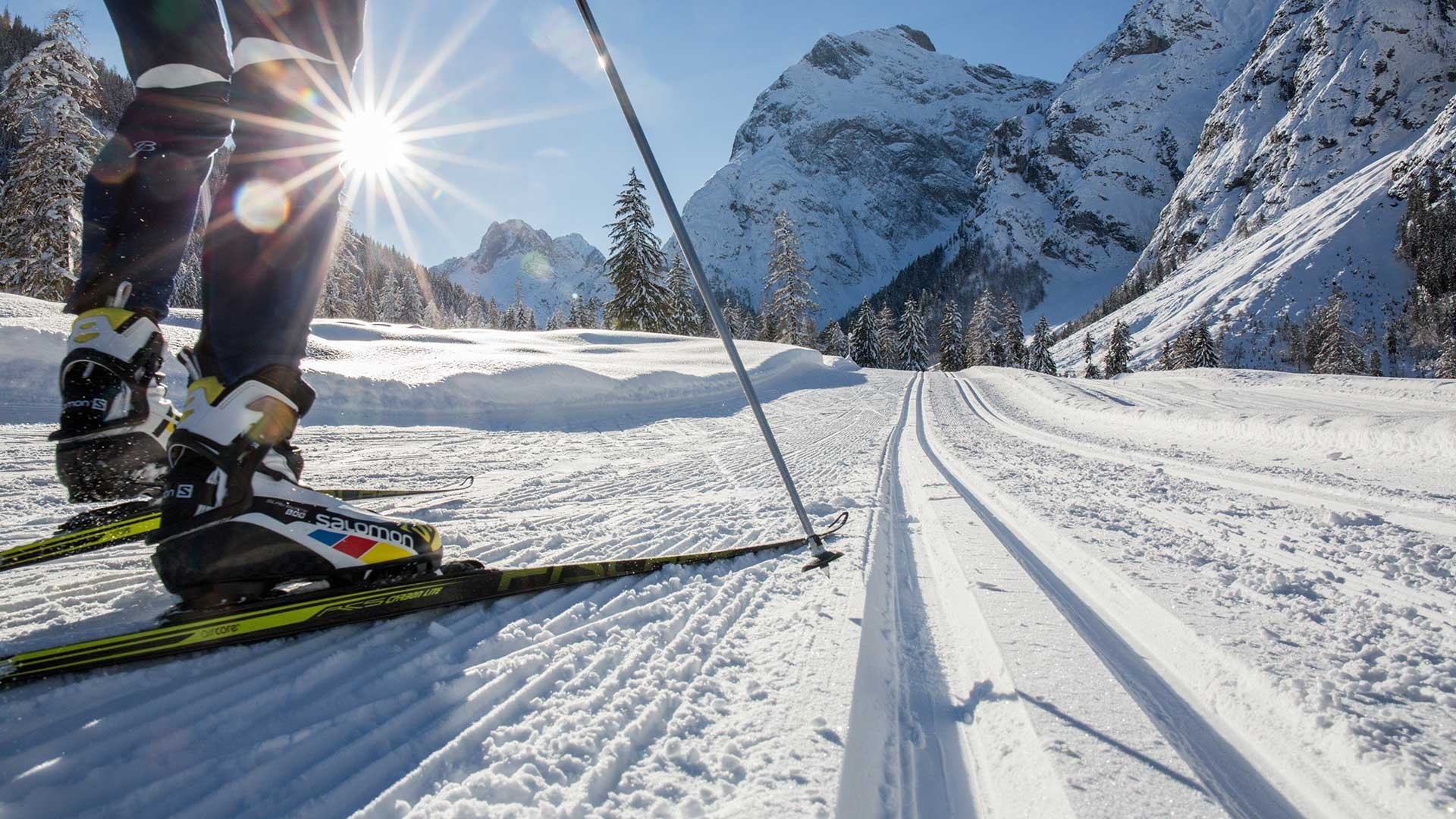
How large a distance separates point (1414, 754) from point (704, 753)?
3.68 feet

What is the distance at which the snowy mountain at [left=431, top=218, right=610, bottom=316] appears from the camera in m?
176

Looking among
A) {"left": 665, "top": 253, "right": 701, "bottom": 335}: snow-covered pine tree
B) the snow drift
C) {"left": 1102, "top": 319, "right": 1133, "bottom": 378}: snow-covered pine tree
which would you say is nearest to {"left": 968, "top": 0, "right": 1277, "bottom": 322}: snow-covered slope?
{"left": 1102, "top": 319, "right": 1133, "bottom": 378}: snow-covered pine tree

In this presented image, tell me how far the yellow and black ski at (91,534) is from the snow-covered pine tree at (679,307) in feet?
84.5

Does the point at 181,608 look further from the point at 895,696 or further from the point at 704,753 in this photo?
the point at 895,696

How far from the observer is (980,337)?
52938 millimetres

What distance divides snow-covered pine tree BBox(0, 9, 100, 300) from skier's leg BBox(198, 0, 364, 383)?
65.9ft

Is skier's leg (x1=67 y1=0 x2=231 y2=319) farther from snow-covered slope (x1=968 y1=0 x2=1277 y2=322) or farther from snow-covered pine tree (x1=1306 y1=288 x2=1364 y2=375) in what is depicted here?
snow-covered slope (x1=968 y1=0 x2=1277 y2=322)

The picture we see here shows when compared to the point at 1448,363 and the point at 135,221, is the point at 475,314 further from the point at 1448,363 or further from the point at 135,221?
the point at 1448,363

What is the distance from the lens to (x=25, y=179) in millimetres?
14945

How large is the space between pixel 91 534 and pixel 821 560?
196 cm

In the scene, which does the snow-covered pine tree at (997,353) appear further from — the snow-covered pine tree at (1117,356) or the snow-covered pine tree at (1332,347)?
the snow-covered pine tree at (1332,347)

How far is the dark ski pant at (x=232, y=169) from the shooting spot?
1255 millimetres

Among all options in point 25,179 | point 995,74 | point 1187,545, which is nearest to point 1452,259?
point 1187,545

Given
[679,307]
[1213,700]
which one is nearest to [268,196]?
[1213,700]
